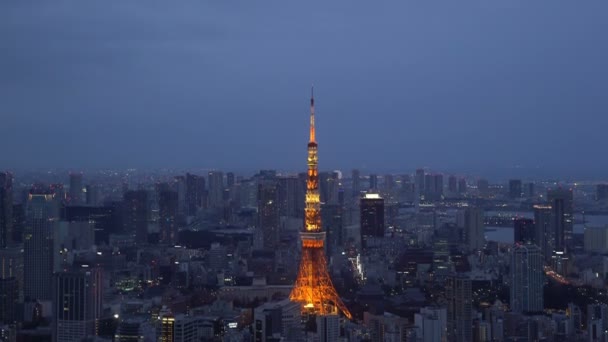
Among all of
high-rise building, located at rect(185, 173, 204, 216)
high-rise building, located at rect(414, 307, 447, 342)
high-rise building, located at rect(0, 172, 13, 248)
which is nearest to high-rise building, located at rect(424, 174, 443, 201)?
high-rise building, located at rect(185, 173, 204, 216)

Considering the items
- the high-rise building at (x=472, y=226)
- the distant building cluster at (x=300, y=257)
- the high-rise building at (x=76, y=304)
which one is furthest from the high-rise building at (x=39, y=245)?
the high-rise building at (x=472, y=226)

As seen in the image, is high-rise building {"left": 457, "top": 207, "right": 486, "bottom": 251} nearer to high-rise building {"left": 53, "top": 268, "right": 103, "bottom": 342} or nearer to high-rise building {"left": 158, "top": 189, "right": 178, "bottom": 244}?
high-rise building {"left": 158, "top": 189, "right": 178, "bottom": 244}

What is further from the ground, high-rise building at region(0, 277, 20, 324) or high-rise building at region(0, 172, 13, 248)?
high-rise building at region(0, 172, 13, 248)

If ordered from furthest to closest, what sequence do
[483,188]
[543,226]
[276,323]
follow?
1. [483,188]
2. [543,226]
3. [276,323]

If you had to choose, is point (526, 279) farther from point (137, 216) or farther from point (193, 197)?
point (193, 197)

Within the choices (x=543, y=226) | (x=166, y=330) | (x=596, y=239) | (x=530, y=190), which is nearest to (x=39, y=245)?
(x=166, y=330)

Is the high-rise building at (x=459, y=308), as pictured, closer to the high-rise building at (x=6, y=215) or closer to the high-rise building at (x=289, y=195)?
the high-rise building at (x=289, y=195)

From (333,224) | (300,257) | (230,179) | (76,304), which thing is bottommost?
(76,304)
